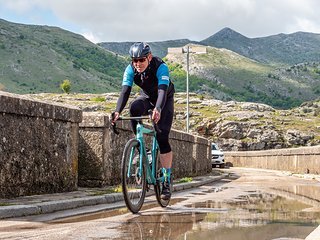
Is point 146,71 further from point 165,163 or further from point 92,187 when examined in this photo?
point 92,187

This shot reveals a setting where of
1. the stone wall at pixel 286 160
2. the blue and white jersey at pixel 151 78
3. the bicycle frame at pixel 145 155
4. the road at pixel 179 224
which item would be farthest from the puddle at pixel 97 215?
the stone wall at pixel 286 160

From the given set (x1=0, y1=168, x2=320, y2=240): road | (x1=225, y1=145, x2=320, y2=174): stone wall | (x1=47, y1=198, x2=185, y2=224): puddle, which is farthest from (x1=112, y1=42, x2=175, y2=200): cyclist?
(x1=225, y1=145, x2=320, y2=174): stone wall

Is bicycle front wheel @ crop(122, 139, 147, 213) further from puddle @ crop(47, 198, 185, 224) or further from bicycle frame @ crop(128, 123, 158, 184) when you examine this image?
puddle @ crop(47, 198, 185, 224)

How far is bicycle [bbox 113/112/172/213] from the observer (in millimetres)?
6855

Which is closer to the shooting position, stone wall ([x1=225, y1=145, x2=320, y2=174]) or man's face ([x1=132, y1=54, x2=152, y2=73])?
man's face ([x1=132, y1=54, x2=152, y2=73])

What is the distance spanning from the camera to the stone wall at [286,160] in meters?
22.6

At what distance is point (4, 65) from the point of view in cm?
18500

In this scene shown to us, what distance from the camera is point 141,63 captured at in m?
7.05

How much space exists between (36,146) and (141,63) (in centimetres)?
248

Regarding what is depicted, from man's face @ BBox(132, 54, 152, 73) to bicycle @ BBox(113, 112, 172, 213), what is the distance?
0.63 m

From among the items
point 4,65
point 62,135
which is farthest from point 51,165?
point 4,65

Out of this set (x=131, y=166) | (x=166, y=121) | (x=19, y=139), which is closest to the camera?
(x=131, y=166)

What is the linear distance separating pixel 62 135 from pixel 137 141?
250cm

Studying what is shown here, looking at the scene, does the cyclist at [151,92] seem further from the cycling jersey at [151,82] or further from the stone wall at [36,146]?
the stone wall at [36,146]
